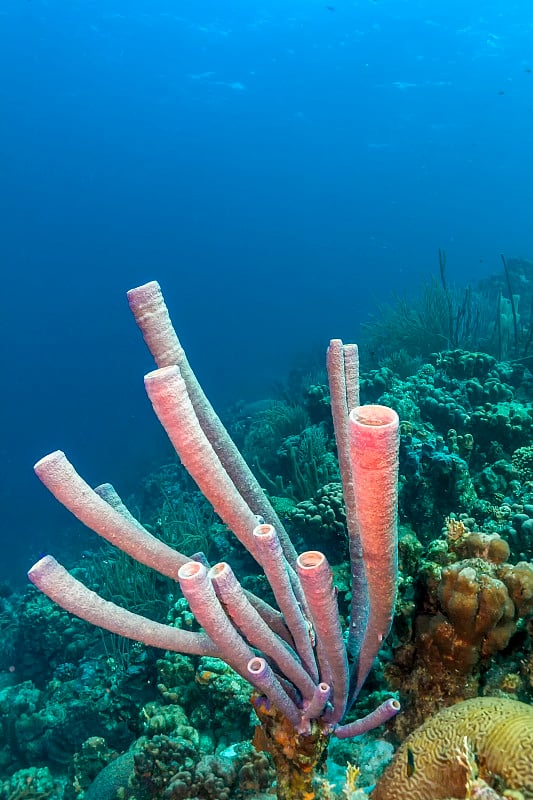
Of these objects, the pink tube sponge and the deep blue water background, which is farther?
the deep blue water background

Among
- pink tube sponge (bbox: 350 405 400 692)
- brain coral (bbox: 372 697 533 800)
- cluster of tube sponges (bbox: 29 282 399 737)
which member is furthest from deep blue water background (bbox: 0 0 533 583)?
pink tube sponge (bbox: 350 405 400 692)

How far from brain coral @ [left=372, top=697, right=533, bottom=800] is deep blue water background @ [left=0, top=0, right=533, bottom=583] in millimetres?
15503

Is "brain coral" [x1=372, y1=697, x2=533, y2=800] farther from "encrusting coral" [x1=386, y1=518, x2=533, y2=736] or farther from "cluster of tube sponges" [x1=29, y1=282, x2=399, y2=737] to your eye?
"encrusting coral" [x1=386, y1=518, x2=533, y2=736]

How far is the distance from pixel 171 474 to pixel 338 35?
159ft

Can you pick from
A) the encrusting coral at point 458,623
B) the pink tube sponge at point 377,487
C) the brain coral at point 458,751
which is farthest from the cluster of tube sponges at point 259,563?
the encrusting coral at point 458,623

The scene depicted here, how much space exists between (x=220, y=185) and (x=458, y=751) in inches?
3205

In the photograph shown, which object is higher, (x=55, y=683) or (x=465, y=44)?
(x=465, y=44)

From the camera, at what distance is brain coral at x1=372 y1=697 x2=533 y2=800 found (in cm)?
151

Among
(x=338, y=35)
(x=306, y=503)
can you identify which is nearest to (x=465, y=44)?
(x=338, y=35)

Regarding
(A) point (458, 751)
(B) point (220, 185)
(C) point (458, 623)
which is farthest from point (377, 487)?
(B) point (220, 185)

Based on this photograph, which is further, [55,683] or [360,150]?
[360,150]

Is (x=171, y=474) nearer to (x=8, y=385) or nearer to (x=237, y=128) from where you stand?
(x=237, y=128)

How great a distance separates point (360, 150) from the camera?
65.6 metres

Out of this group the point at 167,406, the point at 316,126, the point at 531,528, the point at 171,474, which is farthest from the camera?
the point at 316,126
